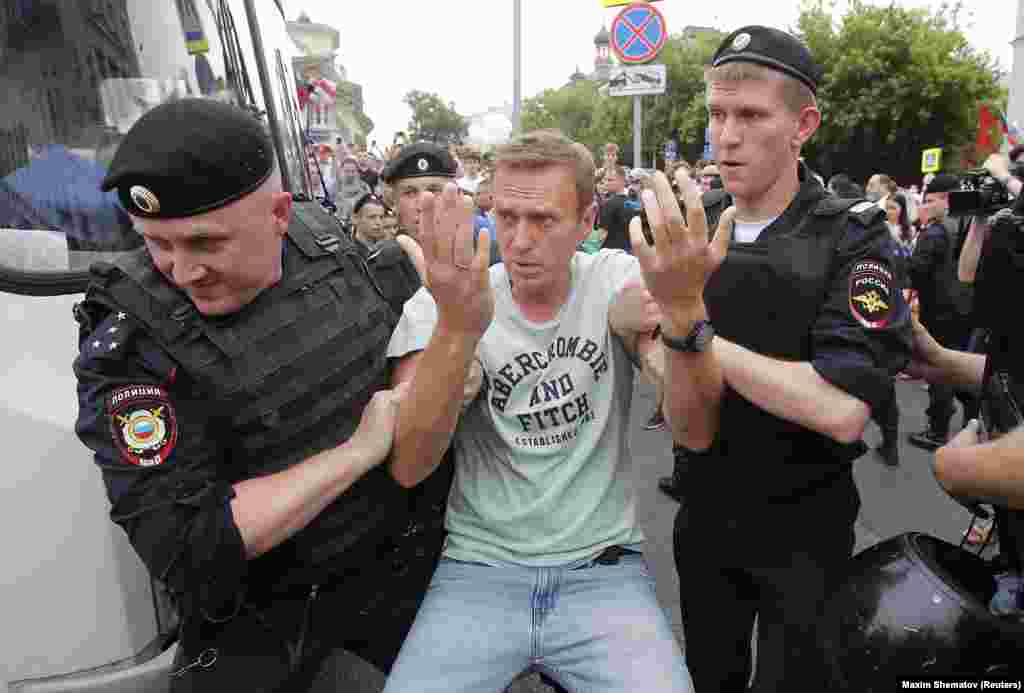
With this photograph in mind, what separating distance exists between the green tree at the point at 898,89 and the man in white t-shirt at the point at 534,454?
27.2m

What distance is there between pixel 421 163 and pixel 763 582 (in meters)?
3.25

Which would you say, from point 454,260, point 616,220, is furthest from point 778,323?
point 616,220

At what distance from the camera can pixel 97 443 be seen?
1.37 meters

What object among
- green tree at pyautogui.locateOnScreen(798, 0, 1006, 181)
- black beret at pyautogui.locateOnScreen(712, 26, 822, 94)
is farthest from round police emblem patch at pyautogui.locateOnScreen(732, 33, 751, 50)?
green tree at pyautogui.locateOnScreen(798, 0, 1006, 181)

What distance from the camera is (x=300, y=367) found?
61.7 inches

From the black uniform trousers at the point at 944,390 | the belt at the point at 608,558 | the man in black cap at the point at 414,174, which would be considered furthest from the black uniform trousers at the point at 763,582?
the black uniform trousers at the point at 944,390

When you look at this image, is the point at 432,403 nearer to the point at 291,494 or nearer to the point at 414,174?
the point at 291,494

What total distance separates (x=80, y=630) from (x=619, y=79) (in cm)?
650

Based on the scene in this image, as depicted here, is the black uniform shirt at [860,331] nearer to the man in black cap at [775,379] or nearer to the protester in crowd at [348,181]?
the man in black cap at [775,379]

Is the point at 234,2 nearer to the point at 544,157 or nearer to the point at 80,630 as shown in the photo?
the point at 544,157

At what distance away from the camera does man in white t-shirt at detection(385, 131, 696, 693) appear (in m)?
1.57

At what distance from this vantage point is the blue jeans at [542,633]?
157 centimetres

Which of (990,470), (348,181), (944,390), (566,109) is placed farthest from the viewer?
(566,109)

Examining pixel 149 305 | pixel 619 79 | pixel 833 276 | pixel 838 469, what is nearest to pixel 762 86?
pixel 833 276
